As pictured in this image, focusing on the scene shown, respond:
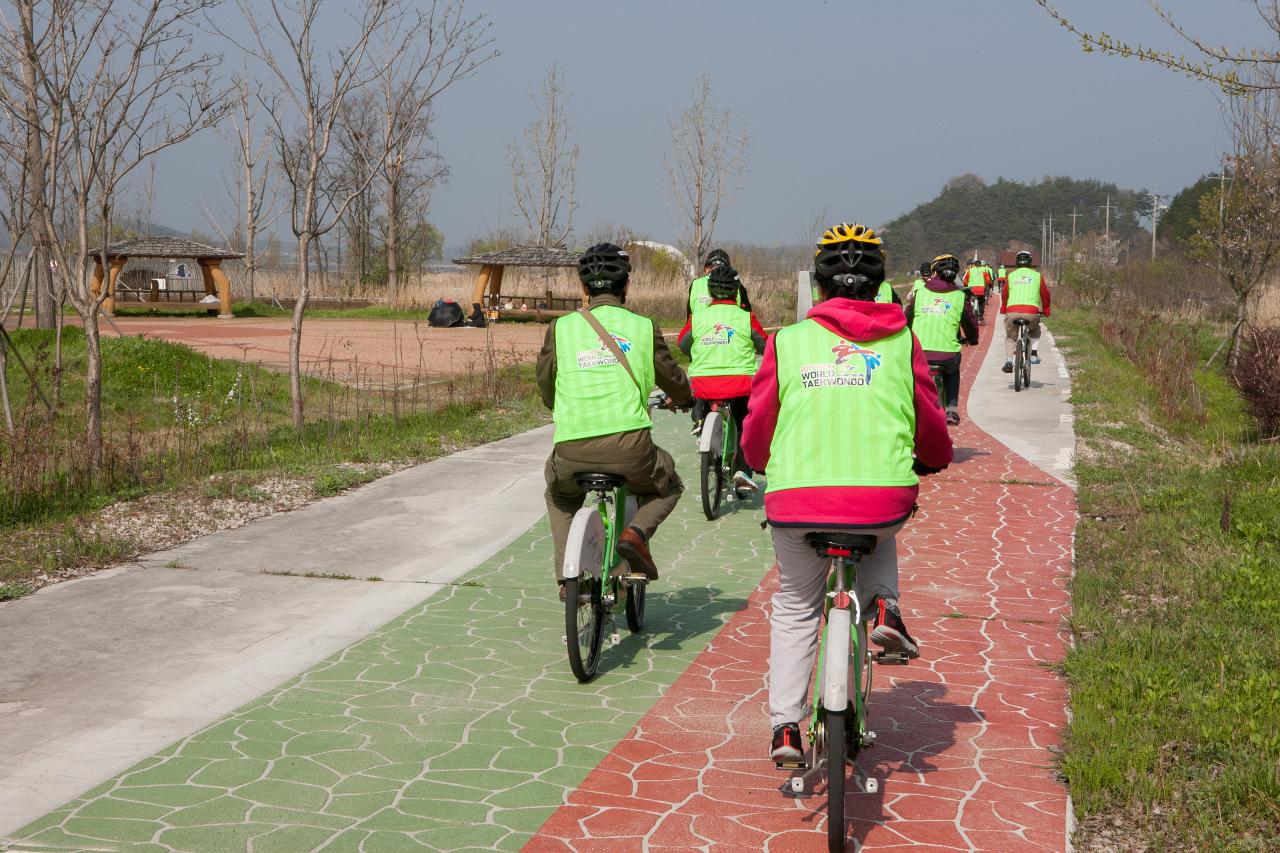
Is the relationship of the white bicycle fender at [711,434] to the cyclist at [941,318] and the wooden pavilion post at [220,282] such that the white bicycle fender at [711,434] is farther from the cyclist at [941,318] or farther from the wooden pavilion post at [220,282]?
the wooden pavilion post at [220,282]

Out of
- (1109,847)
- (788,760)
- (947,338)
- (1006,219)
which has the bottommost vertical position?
(1109,847)

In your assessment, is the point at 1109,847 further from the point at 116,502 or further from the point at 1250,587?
the point at 116,502

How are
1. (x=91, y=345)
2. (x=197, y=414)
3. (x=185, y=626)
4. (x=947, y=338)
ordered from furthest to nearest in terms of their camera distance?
1. (x=197, y=414)
2. (x=947, y=338)
3. (x=91, y=345)
4. (x=185, y=626)

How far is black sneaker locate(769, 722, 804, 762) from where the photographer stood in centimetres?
405

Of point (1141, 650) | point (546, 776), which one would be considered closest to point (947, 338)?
point (1141, 650)

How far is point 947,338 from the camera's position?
1247 cm

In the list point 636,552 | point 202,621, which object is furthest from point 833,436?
point 202,621

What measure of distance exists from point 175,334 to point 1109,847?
2750 cm

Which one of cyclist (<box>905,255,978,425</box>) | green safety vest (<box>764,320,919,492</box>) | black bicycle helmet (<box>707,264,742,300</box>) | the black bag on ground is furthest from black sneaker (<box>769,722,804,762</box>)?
the black bag on ground

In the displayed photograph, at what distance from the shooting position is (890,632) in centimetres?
426

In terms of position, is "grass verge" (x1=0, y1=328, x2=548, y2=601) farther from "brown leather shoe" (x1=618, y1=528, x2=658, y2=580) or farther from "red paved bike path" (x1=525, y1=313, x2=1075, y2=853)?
"red paved bike path" (x1=525, y1=313, x2=1075, y2=853)

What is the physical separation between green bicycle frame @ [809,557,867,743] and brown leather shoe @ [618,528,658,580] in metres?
1.79

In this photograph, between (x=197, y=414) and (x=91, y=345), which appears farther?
(x=197, y=414)

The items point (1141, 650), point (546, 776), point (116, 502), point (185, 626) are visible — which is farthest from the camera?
point (116, 502)
